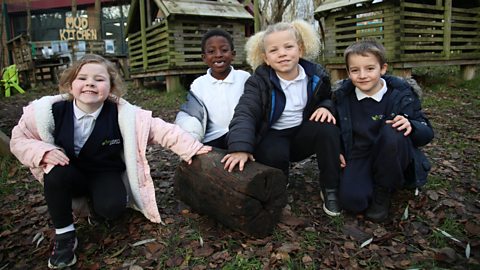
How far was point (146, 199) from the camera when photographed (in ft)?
8.55

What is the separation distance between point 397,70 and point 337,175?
5.66 m

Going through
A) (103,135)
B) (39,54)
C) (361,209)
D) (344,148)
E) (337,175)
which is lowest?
(361,209)

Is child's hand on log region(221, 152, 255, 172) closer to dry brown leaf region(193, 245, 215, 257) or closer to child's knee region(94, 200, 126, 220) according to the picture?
dry brown leaf region(193, 245, 215, 257)

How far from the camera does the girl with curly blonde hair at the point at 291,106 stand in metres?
2.69

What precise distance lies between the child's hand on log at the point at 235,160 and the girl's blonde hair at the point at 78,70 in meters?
0.93

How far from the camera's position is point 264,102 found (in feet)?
8.85

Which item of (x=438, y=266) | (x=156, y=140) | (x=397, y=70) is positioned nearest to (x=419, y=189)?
(x=438, y=266)

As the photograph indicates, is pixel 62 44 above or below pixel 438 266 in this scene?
above

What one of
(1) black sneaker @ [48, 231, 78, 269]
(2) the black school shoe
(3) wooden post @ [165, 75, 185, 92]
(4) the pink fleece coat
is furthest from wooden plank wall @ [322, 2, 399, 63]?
(1) black sneaker @ [48, 231, 78, 269]

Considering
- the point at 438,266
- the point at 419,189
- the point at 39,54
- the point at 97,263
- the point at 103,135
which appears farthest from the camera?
the point at 39,54

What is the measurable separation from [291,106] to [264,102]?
0.26 m

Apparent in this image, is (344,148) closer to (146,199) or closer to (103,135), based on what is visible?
(146,199)

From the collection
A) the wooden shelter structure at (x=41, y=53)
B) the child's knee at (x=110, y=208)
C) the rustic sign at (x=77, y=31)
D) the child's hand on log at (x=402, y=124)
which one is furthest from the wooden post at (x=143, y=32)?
the rustic sign at (x=77, y=31)

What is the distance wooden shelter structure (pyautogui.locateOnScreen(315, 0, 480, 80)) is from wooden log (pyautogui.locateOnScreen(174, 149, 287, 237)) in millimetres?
6005
